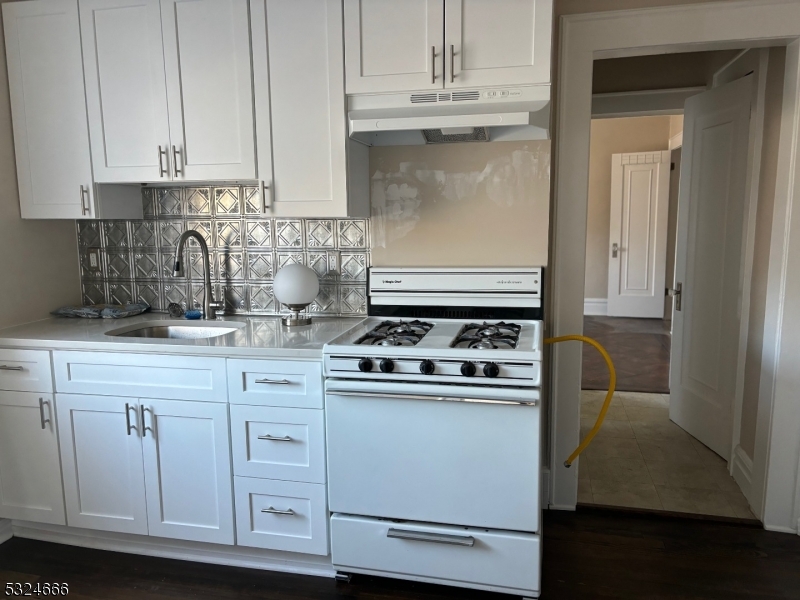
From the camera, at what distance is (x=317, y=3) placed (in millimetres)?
2289

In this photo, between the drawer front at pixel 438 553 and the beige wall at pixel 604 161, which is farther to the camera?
the beige wall at pixel 604 161

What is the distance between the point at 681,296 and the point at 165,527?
3.14m

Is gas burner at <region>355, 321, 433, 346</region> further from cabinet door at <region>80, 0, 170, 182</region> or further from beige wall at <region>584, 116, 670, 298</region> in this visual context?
beige wall at <region>584, 116, 670, 298</region>

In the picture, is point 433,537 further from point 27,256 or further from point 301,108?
point 27,256

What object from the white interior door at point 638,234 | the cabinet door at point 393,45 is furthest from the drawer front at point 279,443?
the white interior door at point 638,234

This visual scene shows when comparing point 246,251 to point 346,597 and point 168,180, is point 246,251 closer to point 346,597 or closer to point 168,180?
point 168,180

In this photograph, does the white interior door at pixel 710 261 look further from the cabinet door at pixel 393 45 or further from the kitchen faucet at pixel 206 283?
the kitchen faucet at pixel 206 283

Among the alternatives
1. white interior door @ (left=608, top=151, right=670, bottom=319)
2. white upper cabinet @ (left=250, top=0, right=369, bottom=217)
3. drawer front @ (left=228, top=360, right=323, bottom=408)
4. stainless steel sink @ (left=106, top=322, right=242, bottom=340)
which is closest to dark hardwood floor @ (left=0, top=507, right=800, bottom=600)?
drawer front @ (left=228, top=360, right=323, bottom=408)

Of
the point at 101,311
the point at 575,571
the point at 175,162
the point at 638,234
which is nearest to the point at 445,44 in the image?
the point at 175,162

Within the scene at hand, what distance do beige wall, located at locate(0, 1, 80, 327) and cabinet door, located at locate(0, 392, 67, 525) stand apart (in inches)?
16.9

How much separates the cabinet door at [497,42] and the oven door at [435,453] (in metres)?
1.16

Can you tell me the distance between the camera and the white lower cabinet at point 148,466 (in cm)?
229

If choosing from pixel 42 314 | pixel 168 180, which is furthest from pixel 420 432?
pixel 42 314

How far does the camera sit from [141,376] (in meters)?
2.31
